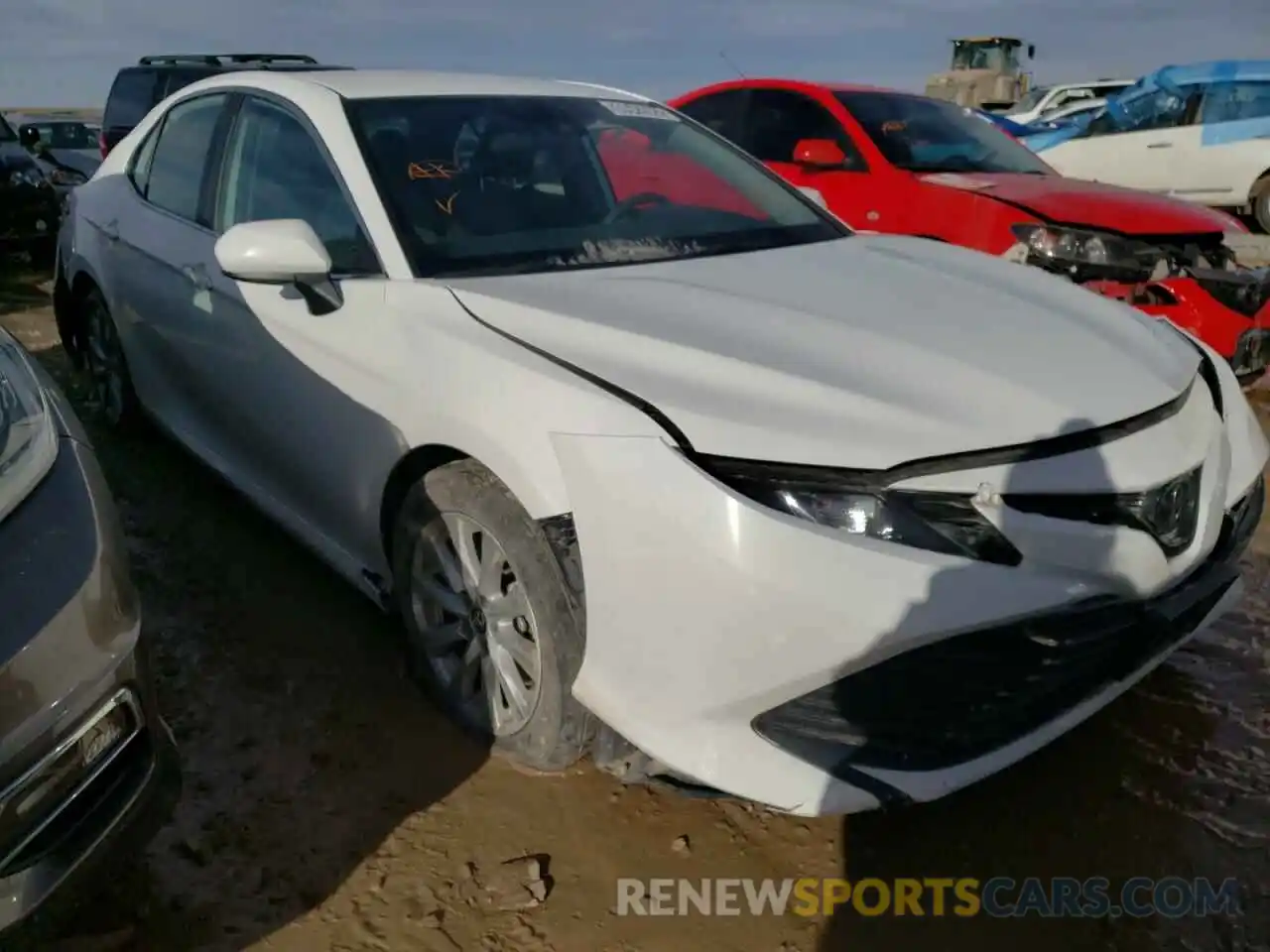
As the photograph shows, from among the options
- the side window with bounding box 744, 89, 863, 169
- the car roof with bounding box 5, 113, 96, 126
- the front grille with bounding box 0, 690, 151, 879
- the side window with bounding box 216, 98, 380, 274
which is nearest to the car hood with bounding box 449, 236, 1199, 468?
the side window with bounding box 216, 98, 380, 274

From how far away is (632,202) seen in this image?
10.0 feet

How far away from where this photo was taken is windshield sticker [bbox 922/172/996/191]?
17.5 ft

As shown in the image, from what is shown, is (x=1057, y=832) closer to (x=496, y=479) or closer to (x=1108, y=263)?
(x=496, y=479)

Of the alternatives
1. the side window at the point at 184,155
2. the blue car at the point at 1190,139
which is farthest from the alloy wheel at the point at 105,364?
the blue car at the point at 1190,139

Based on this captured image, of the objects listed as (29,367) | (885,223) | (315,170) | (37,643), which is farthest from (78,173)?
(37,643)

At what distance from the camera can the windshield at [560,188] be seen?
2.69m

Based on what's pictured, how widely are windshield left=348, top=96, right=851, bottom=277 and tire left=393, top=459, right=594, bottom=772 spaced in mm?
590

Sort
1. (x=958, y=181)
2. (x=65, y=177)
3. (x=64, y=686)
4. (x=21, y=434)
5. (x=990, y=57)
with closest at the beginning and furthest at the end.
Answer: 1. (x=64, y=686)
2. (x=21, y=434)
3. (x=958, y=181)
4. (x=65, y=177)
5. (x=990, y=57)

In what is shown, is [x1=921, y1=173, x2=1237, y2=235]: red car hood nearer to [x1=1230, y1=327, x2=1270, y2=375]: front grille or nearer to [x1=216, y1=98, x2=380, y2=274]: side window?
[x1=1230, y1=327, x2=1270, y2=375]: front grille

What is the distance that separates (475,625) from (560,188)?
1266mm

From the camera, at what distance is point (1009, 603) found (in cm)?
188

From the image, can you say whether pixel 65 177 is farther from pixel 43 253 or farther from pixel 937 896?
pixel 937 896

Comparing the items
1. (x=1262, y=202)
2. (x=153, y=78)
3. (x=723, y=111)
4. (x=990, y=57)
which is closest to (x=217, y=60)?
(x=153, y=78)

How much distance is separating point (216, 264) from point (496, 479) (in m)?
1.41
